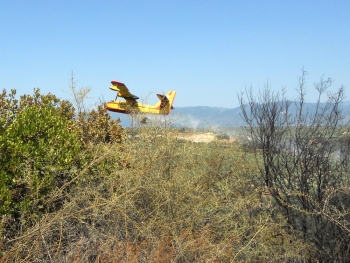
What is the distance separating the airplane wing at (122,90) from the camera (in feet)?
97.3

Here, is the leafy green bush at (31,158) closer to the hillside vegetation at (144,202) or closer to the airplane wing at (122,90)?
the hillside vegetation at (144,202)

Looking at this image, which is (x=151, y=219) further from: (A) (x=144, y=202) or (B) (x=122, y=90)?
(B) (x=122, y=90)

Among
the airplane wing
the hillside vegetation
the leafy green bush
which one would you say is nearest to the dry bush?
the hillside vegetation

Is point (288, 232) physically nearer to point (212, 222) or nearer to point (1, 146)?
point (212, 222)

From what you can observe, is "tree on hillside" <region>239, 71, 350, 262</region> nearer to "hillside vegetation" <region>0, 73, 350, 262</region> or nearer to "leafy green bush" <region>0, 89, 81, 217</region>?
"hillside vegetation" <region>0, 73, 350, 262</region>

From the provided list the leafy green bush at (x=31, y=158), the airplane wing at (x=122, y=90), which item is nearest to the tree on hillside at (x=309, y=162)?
the leafy green bush at (x=31, y=158)

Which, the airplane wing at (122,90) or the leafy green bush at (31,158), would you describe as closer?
the leafy green bush at (31,158)

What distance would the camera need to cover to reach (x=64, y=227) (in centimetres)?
503

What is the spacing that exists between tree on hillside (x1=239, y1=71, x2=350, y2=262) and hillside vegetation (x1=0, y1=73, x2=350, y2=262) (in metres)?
0.04

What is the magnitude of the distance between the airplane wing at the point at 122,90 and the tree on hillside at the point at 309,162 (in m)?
23.1

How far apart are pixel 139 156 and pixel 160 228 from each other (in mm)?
1492

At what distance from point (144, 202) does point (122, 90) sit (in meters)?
25.7

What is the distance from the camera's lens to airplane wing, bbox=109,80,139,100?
2967 centimetres

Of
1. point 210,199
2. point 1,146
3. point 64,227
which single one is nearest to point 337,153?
point 210,199
